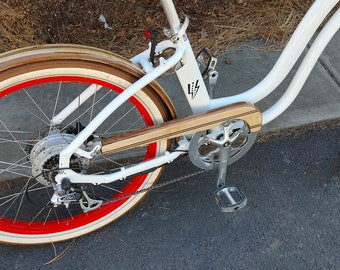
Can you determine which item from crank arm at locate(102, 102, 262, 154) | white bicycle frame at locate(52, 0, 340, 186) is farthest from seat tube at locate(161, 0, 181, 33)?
crank arm at locate(102, 102, 262, 154)

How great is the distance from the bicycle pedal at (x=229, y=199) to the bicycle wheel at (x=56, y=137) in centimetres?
33

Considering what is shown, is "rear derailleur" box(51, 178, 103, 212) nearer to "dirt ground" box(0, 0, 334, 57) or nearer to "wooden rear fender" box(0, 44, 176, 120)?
"wooden rear fender" box(0, 44, 176, 120)

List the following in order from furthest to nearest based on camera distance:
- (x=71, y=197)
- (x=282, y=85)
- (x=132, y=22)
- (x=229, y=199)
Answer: (x=132, y=22), (x=282, y=85), (x=229, y=199), (x=71, y=197)

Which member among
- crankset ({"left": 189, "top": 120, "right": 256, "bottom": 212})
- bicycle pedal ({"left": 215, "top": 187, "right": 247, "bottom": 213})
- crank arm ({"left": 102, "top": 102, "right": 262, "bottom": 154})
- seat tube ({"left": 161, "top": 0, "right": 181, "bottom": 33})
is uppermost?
seat tube ({"left": 161, "top": 0, "right": 181, "bottom": 33})

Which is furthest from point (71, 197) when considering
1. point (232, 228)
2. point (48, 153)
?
point (232, 228)

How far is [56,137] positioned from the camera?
205 cm

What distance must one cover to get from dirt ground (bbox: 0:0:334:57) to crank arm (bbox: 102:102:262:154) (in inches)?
50.7

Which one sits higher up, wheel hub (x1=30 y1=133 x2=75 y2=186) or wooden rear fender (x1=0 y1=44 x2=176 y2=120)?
wooden rear fender (x1=0 y1=44 x2=176 y2=120)

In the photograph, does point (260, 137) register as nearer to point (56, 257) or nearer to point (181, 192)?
point (181, 192)

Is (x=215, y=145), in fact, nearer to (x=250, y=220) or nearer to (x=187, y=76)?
(x=187, y=76)

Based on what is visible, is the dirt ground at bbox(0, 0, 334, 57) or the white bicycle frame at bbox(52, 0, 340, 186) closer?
the white bicycle frame at bbox(52, 0, 340, 186)

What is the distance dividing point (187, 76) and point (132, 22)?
1555mm

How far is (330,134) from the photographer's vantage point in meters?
2.96

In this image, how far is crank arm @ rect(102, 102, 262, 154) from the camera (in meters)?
2.01
